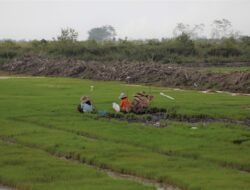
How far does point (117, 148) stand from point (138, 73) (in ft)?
111

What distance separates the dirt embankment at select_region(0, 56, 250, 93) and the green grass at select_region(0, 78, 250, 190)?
1145 cm

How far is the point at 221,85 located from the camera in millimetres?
45906

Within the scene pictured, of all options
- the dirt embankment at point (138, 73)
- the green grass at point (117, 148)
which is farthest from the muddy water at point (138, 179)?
the dirt embankment at point (138, 73)

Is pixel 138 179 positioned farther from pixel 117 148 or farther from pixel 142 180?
pixel 117 148

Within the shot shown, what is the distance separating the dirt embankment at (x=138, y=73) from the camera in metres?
45.7

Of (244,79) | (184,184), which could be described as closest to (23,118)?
(184,184)

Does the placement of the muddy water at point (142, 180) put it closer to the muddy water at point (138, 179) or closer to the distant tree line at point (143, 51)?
the muddy water at point (138, 179)

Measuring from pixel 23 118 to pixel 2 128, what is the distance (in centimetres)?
305

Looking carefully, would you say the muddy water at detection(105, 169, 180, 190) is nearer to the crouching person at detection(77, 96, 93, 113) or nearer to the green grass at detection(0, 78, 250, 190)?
the green grass at detection(0, 78, 250, 190)

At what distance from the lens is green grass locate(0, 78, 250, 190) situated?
16469 millimetres

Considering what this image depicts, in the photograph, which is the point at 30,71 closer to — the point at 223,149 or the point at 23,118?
the point at 23,118

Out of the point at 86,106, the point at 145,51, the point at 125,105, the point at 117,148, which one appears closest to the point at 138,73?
the point at 125,105

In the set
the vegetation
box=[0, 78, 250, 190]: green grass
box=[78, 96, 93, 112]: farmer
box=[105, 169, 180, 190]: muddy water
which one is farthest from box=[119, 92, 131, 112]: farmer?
the vegetation

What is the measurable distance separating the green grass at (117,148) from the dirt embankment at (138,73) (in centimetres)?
1145
